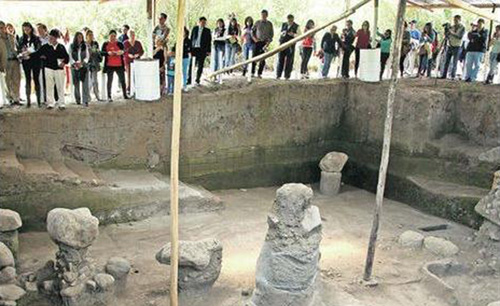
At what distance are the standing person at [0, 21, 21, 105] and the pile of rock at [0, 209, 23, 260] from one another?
3.63 metres

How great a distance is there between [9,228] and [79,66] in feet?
13.7

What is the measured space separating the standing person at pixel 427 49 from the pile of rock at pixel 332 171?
377cm

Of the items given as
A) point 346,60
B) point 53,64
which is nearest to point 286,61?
point 346,60

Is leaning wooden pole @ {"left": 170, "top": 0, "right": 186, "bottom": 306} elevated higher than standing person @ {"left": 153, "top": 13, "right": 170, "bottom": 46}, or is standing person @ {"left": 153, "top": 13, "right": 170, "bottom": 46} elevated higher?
standing person @ {"left": 153, "top": 13, "right": 170, "bottom": 46}

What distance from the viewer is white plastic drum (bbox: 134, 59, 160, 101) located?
11.7 m

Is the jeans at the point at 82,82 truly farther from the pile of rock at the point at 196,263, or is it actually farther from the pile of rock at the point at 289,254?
the pile of rock at the point at 289,254

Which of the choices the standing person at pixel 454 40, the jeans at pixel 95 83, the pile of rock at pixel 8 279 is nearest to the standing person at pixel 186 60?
the jeans at pixel 95 83

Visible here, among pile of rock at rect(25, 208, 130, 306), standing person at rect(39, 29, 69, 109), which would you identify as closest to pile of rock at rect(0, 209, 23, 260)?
pile of rock at rect(25, 208, 130, 306)

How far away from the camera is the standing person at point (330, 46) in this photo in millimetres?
14414

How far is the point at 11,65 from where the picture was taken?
36.4 ft

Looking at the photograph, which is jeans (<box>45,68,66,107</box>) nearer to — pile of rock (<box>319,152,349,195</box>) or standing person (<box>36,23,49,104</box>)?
standing person (<box>36,23,49,104</box>)

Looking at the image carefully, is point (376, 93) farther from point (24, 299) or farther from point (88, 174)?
point (24, 299)

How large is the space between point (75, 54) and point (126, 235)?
Result: 151 inches

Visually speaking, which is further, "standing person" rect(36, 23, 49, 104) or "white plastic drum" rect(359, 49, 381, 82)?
"white plastic drum" rect(359, 49, 381, 82)
